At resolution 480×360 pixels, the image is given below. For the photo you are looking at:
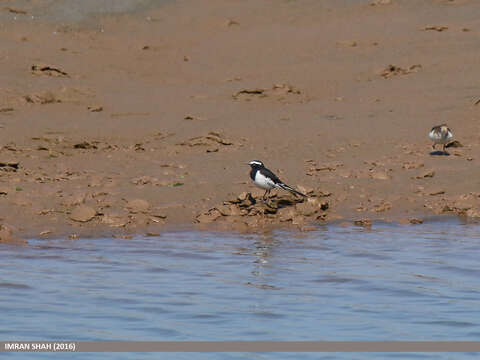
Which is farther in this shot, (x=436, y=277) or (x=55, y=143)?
(x=55, y=143)

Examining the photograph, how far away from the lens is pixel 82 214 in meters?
12.3

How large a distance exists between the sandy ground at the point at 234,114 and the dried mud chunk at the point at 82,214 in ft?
0.07

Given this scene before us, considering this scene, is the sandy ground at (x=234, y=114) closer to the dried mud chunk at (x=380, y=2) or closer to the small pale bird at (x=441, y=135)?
the dried mud chunk at (x=380, y=2)

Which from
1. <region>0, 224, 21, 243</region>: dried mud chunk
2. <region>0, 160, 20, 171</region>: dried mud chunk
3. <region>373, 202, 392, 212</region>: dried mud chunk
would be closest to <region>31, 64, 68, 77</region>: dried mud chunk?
<region>0, 160, 20, 171</region>: dried mud chunk

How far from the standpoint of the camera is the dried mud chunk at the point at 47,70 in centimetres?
2142

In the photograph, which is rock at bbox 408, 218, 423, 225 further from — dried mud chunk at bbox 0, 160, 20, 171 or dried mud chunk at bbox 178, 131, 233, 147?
dried mud chunk at bbox 0, 160, 20, 171

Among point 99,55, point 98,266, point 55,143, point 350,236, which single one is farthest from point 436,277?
point 99,55

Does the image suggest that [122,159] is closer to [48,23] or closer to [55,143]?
[55,143]

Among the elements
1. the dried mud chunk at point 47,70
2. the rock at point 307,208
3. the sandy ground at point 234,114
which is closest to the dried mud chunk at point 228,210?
the sandy ground at point 234,114

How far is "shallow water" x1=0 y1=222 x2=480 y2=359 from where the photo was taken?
7.76 metres

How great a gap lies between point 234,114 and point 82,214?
22.8 feet

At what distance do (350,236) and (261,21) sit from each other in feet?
53.4

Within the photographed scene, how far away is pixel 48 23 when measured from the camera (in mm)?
26516

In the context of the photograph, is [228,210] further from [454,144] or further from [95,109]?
[95,109]
